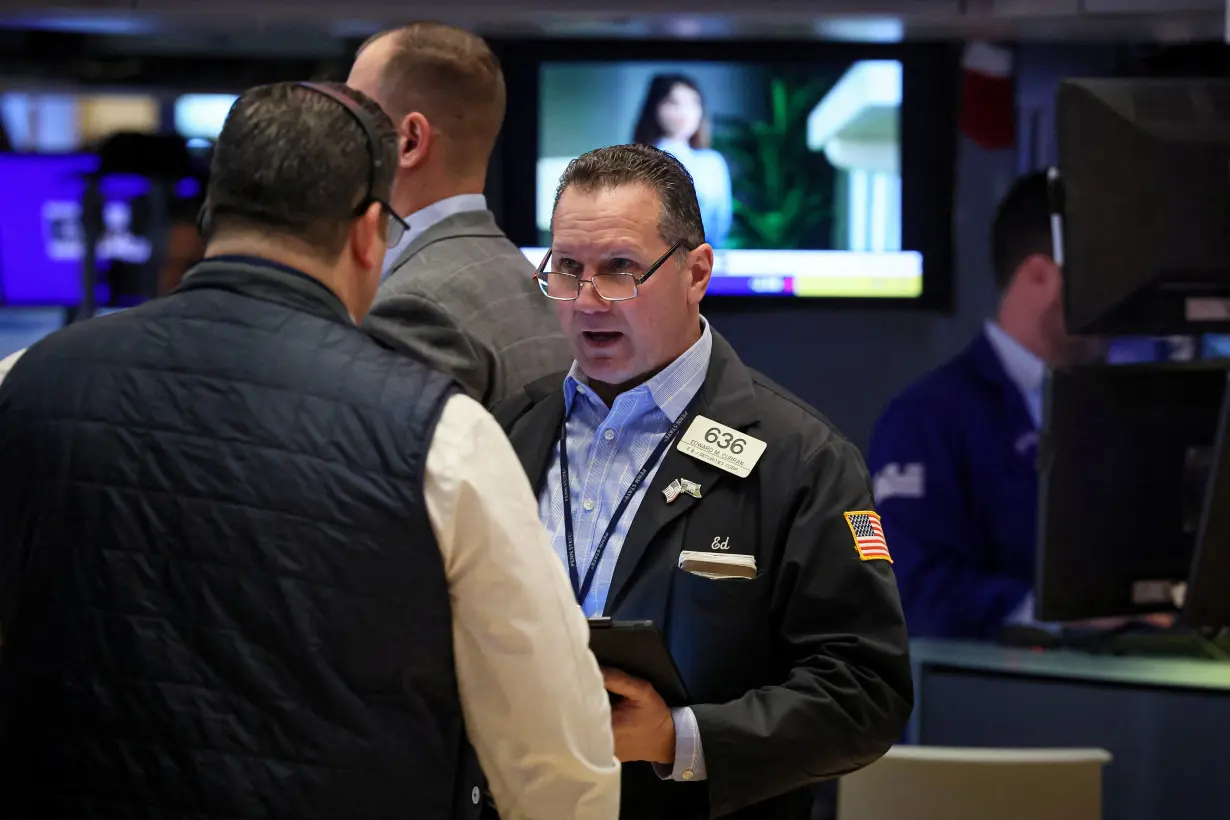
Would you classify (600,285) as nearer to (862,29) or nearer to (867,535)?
(867,535)

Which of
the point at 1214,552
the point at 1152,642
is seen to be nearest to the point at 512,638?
the point at 1214,552

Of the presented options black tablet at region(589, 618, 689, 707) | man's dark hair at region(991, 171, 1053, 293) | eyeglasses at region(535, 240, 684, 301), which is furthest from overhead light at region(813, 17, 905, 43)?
black tablet at region(589, 618, 689, 707)

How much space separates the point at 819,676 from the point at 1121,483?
1.50 metres

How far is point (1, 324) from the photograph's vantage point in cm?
467

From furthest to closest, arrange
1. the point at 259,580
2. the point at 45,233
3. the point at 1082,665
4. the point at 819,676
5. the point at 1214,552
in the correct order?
the point at 45,233, the point at 1082,665, the point at 1214,552, the point at 819,676, the point at 259,580

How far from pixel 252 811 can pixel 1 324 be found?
388 cm

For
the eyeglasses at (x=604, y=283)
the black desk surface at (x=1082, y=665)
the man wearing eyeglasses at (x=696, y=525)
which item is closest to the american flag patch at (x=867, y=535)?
the man wearing eyeglasses at (x=696, y=525)

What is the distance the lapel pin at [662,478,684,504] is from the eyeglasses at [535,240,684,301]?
25 centimetres

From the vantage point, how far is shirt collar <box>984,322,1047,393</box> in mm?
4113

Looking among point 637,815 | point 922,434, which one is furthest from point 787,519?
point 922,434

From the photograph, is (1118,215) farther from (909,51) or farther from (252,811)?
(252,811)

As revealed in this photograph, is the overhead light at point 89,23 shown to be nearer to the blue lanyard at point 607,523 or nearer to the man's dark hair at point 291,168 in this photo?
the blue lanyard at point 607,523

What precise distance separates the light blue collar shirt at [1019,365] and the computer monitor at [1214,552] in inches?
51.5

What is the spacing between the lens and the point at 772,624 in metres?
1.79
